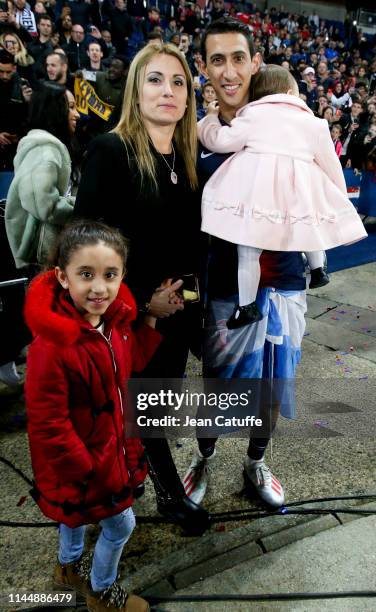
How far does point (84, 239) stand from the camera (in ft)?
4.85

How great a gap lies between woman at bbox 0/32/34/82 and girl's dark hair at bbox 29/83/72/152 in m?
4.35

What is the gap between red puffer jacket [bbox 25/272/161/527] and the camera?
→ 1400mm

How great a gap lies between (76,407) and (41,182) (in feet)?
4.98

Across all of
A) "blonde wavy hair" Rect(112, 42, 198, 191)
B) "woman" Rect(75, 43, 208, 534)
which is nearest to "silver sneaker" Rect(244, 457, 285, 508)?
A: "woman" Rect(75, 43, 208, 534)

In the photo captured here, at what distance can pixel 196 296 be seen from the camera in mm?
1910

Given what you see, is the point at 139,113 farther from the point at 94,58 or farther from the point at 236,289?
the point at 94,58

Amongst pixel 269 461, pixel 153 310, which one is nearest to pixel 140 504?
pixel 269 461

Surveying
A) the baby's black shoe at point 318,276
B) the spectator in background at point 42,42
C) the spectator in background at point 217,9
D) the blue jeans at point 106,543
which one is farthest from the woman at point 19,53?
the spectator in background at point 217,9

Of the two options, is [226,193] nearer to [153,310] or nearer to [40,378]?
[153,310]

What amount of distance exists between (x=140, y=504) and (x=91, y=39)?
8.51 m

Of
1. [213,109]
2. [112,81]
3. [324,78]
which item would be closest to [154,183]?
[213,109]

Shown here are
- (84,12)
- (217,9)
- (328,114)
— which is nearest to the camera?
(328,114)

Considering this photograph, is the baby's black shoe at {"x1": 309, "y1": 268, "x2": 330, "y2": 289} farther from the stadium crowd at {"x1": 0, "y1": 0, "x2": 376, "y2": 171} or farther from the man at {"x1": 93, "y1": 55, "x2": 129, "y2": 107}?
the man at {"x1": 93, "y1": 55, "x2": 129, "y2": 107}

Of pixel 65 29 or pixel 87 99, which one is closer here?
pixel 87 99
